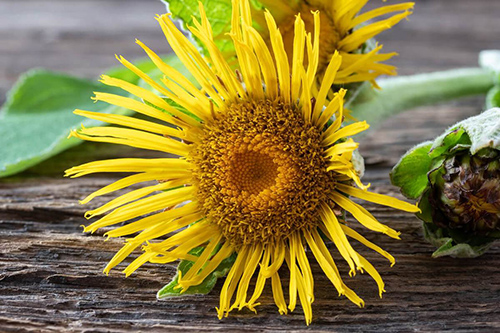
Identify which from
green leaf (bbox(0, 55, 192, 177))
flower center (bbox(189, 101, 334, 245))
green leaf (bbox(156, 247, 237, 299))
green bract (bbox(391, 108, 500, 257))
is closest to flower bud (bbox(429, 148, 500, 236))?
green bract (bbox(391, 108, 500, 257))

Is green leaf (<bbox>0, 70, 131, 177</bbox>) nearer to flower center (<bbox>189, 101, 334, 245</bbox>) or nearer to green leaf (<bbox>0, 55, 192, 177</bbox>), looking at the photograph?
green leaf (<bbox>0, 55, 192, 177</bbox>)

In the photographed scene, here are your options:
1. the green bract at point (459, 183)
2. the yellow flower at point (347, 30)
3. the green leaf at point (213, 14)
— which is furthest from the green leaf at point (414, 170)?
the green leaf at point (213, 14)

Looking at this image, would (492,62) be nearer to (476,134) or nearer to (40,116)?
(476,134)

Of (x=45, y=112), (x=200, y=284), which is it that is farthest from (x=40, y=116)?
(x=200, y=284)

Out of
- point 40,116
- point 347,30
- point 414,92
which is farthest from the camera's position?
point 40,116

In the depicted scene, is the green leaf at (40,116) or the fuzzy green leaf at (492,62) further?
the fuzzy green leaf at (492,62)

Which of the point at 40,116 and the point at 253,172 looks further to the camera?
the point at 40,116

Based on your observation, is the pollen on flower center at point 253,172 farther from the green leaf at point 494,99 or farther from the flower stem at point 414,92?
the green leaf at point 494,99
